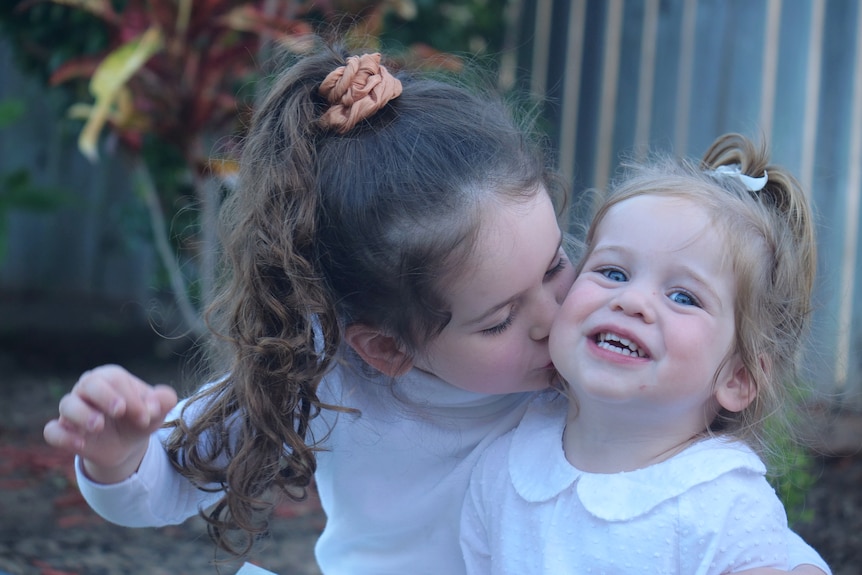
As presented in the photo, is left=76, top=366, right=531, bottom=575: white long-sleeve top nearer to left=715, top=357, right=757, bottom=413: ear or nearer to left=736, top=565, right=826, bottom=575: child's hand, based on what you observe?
left=715, top=357, right=757, bottom=413: ear

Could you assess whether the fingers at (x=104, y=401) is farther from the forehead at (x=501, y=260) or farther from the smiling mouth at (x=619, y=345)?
the smiling mouth at (x=619, y=345)

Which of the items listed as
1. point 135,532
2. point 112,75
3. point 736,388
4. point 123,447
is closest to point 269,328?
point 123,447

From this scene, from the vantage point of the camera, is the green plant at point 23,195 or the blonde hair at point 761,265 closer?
the blonde hair at point 761,265

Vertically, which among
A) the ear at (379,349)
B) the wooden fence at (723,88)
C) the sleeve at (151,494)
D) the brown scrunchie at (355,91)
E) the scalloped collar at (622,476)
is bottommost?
the wooden fence at (723,88)

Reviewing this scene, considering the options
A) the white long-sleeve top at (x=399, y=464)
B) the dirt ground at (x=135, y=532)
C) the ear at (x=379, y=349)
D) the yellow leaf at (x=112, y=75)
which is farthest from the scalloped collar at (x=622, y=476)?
the yellow leaf at (x=112, y=75)

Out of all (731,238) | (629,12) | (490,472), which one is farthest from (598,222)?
(629,12)

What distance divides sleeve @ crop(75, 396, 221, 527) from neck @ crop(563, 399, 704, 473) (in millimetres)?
663

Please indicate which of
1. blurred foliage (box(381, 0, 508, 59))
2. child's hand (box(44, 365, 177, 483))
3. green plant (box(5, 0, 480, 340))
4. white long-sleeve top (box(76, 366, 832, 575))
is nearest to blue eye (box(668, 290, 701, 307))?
white long-sleeve top (box(76, 366, 832, 575))

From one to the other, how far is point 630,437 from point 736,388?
0.58ft

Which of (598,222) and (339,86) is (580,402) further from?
(339,86)

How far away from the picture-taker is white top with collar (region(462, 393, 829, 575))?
1372 millimetres

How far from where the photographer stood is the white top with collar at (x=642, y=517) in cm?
137

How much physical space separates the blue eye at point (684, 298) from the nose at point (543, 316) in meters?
0.19

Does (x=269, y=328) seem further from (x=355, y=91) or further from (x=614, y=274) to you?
(x=614, y=274)
